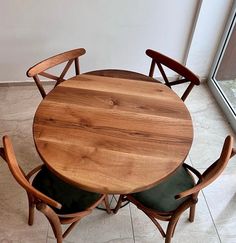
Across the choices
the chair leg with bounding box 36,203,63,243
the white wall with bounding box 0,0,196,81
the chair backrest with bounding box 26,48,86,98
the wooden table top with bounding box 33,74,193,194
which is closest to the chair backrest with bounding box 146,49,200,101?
the wooden table top with bounding box 33,74,193,194

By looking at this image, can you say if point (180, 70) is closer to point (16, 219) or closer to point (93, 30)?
point (93, 30)

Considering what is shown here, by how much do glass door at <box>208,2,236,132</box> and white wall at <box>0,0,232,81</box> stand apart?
0.10 m

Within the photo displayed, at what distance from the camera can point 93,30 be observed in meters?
2.35

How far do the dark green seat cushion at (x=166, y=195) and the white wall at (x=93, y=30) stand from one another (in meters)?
1.50

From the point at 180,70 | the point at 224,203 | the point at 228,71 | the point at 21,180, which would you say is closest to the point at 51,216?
the point at 21,180

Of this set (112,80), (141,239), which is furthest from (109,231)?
(112,80)

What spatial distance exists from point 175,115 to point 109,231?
0.86 m

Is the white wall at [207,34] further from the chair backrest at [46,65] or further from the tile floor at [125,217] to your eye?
the chair backrest at [46,65]

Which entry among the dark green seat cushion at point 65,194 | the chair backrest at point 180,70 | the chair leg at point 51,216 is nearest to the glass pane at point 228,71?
the chair backrest at point 180,70

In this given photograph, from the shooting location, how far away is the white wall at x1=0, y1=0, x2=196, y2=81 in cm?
220

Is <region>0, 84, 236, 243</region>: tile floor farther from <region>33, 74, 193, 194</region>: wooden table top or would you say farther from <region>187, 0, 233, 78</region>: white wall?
<region>187, 0, 233, 78</region>: white wall

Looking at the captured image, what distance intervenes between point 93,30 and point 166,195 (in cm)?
165

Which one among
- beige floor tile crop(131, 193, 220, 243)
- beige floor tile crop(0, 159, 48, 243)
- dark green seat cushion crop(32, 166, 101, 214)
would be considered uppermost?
dark green seat cushion crop(32, 166, 101, 214)

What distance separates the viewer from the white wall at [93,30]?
2203mm
